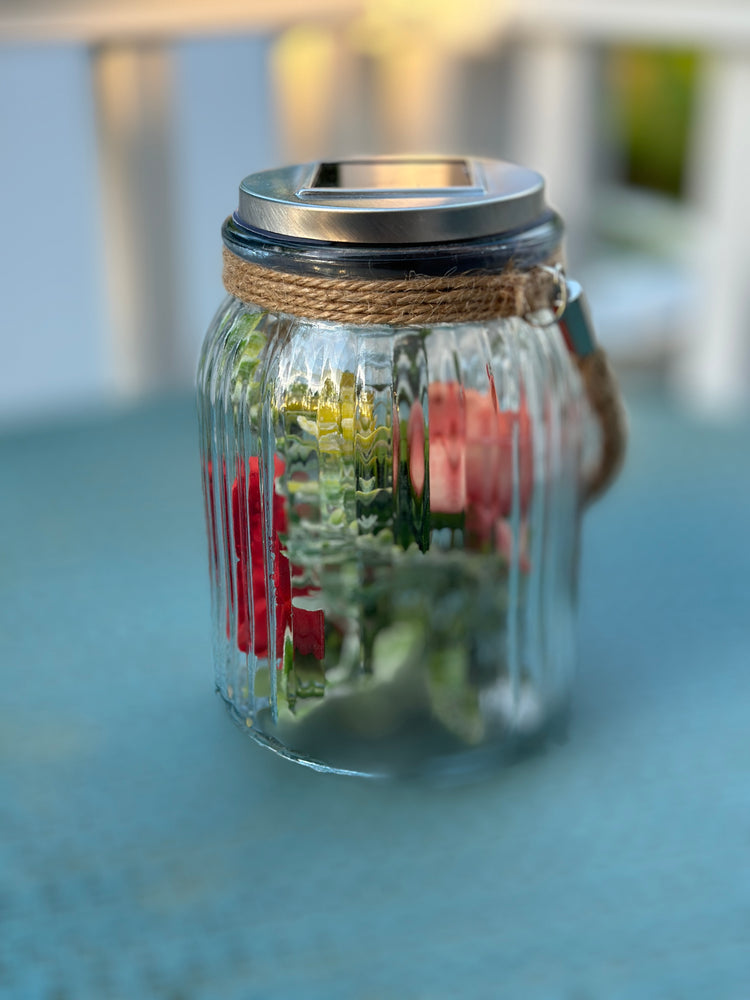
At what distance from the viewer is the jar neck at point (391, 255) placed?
42 cm

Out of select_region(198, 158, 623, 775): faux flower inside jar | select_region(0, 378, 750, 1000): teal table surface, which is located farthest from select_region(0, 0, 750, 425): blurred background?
select_region(198, 158, 623, 775): faux flower inside jar

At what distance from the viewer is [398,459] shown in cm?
48

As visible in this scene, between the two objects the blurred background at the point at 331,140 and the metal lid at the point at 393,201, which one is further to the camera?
the blurred background at the point at 331,140

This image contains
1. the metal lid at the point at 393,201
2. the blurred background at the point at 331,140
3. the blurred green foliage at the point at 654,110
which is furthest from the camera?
the blurred green foliage at the point at 654,110

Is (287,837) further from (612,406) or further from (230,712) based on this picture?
(612,406)

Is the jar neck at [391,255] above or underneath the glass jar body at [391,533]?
above

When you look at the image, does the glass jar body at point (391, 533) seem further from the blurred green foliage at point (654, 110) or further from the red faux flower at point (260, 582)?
the blurred green foliage at point (654, 110)

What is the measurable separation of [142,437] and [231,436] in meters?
0.49

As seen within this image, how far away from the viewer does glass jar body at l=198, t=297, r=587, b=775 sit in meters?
0.48

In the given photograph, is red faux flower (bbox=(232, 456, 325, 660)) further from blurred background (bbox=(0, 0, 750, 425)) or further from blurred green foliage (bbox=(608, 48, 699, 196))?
blurred green foliage (bbox=(608, 48, 699, 196))

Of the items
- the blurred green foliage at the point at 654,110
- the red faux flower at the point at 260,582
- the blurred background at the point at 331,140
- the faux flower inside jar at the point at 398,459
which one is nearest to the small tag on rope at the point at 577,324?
the faux flower inside jar at the point at 398,459

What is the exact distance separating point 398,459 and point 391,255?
0.10 meters

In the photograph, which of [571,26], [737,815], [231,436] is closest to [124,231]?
[571,26]

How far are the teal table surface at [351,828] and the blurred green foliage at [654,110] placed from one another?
0.97 meters
